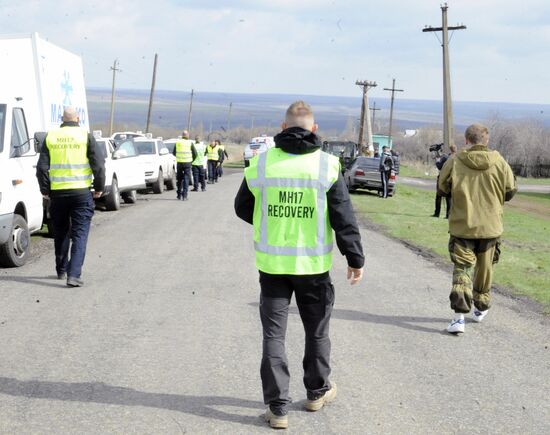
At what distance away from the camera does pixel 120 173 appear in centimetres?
2048

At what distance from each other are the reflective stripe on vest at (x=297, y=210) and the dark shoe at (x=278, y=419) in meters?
0.84

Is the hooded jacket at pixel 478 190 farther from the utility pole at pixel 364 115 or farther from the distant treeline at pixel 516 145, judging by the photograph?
the distant treeline at pixel 516 145

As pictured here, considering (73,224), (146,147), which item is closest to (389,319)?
(73,224)

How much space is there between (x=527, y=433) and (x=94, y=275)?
21.1 feet

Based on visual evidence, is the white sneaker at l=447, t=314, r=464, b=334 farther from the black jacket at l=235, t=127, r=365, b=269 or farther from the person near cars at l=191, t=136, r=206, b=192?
the person near cars at l=191, t=136, r=206, b=192

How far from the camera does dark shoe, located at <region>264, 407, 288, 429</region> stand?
5141 mm

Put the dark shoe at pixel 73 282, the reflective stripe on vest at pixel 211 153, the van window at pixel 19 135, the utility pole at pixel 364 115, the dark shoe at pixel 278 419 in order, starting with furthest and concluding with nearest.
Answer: the utility pole at pixel 364 115
the reflective stripe on vest at pixel 211 153
the van window at pixel 19 135
the dark shoe at pixel 73 282
the dark shoe at pixel 278 419

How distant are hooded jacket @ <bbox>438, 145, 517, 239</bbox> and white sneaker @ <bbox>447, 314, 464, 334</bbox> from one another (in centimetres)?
74

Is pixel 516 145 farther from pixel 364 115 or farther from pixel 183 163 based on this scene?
pixel 183 163

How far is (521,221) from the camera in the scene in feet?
82.2

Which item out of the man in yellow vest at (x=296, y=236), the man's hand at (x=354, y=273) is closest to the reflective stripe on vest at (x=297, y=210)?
the man in yellow vest at (x=296, y=236)

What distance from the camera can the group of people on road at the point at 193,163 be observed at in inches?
941

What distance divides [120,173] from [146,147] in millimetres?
7204

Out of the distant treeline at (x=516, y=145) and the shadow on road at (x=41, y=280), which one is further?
the distant treeline at (x=516, y=145)
